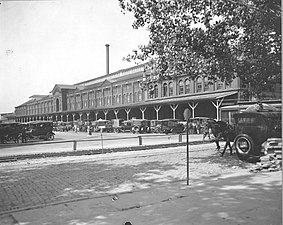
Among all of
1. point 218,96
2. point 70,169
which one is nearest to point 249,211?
point 70,169

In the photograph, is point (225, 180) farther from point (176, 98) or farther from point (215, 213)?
point (176, 98)

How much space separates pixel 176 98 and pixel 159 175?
1865 cm

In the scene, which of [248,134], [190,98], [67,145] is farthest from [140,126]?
[248,134]

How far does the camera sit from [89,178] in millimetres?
7684

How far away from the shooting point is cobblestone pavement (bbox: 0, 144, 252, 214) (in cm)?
575

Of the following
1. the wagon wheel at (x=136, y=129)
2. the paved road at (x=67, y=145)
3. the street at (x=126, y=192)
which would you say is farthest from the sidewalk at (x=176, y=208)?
the wagon wheel at (x=136, y=129)

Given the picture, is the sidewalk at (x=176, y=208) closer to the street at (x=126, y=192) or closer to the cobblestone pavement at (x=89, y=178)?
the street at (x=126, y=192)

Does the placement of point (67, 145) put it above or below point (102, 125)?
below

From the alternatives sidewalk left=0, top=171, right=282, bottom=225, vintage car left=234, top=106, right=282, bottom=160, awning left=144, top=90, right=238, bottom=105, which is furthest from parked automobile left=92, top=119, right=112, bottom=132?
sidewalk left=0, top=171, right=282, bottom=225

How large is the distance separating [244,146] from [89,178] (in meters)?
5.16

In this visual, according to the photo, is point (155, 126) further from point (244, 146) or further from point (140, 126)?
point (244, 146)

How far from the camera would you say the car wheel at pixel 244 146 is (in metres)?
8.18

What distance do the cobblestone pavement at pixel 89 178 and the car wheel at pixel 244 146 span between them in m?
0.29

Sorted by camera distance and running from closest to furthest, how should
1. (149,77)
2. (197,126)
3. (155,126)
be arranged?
(149,77) < (197,126) < (155,126)
